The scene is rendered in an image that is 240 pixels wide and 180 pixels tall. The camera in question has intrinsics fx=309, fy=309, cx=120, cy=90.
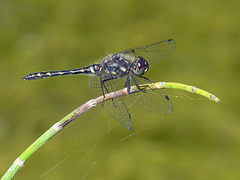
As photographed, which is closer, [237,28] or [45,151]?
[45,151]

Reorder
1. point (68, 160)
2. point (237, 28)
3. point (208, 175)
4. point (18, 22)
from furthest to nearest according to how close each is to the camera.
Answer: point (18, 22)
point (237, 28)
point (68, 160)
point (208, 175)

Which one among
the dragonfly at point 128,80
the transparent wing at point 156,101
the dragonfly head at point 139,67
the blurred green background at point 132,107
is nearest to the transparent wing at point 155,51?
the dragonfly at point 128,80

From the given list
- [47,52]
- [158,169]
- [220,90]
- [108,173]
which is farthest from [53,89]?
[220,90]

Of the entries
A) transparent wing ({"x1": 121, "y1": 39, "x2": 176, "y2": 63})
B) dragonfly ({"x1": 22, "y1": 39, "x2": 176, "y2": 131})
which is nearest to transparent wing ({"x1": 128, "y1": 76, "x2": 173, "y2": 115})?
dragonfly ({"x1": 22, "y1": 39, "x2": 176, "y2": 131})

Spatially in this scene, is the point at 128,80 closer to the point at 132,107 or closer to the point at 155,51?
the point at 155,51

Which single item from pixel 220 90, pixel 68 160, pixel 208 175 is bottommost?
pixel 208 175

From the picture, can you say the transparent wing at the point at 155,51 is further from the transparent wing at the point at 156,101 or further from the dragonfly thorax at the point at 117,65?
the transparent wing at the point at 156,101

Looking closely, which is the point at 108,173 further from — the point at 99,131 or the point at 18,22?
the point at 18,22
